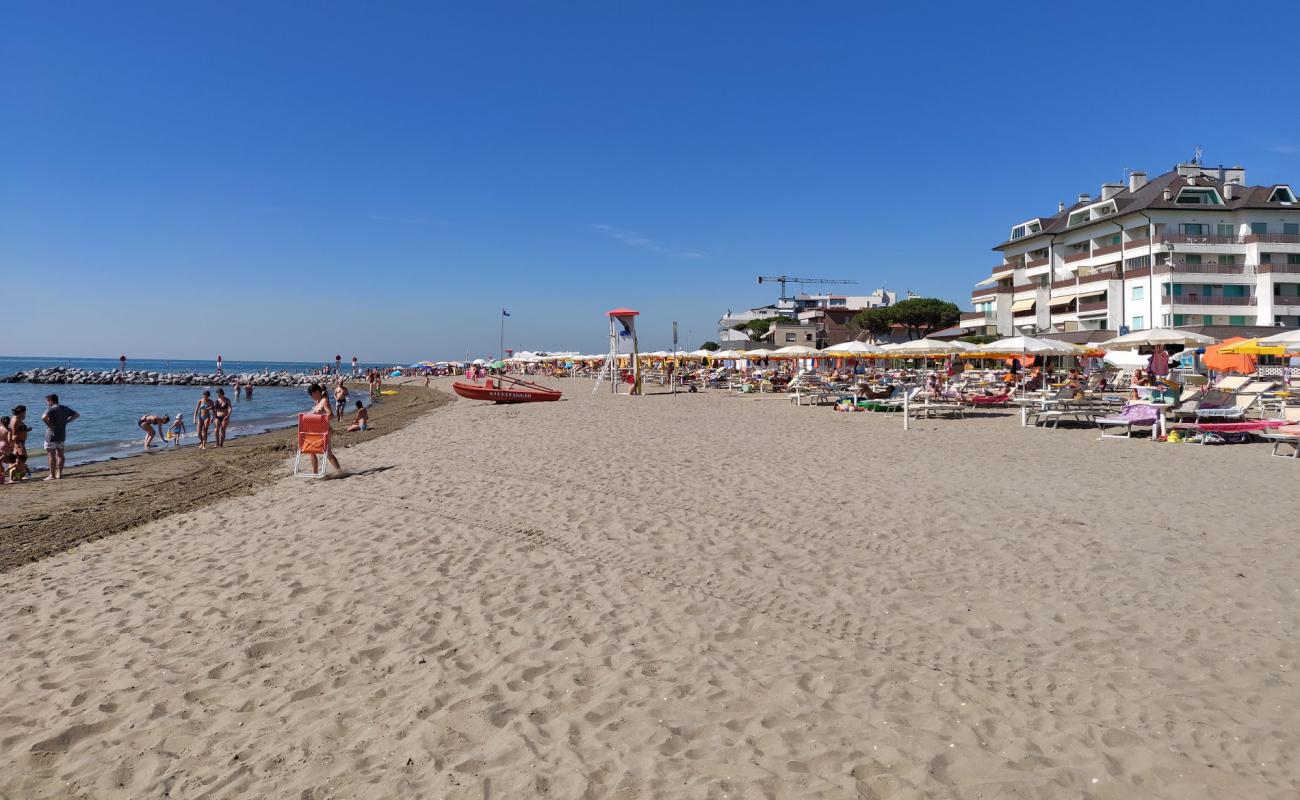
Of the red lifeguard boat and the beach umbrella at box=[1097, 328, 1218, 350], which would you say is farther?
the red lifeguard boat

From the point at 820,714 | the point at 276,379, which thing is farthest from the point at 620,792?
the point at 276,379

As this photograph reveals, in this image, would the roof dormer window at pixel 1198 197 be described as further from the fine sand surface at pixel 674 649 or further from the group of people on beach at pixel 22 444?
the group of people on beach at pixel 22 444

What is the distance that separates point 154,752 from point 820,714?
2981mm

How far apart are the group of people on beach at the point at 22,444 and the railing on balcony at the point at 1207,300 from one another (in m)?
46.0

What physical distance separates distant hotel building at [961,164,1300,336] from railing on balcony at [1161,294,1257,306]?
0.05 metres

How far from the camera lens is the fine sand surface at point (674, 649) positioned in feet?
9.58

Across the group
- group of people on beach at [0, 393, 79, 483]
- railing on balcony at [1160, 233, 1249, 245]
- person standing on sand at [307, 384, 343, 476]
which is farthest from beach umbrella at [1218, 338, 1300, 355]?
railing on balcony at [1160, 233, 1249, 245]

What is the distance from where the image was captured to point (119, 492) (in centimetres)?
→ 1042

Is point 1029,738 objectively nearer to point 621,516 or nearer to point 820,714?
point 820,714

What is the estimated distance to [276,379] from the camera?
79125 mm

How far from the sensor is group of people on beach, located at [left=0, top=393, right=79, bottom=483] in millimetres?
12008

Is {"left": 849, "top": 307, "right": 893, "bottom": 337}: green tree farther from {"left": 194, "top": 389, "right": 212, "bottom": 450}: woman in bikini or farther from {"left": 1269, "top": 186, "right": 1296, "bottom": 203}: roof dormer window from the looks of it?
{"left": 194, "top": 389, "right": 212, "bottom": 450}: woman in bikini

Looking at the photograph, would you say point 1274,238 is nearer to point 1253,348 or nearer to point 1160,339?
point 1160,339

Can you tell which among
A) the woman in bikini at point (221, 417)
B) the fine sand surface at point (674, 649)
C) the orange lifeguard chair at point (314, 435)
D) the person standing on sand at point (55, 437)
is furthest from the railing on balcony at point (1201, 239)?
the person standing on sand at point (55, 437)
